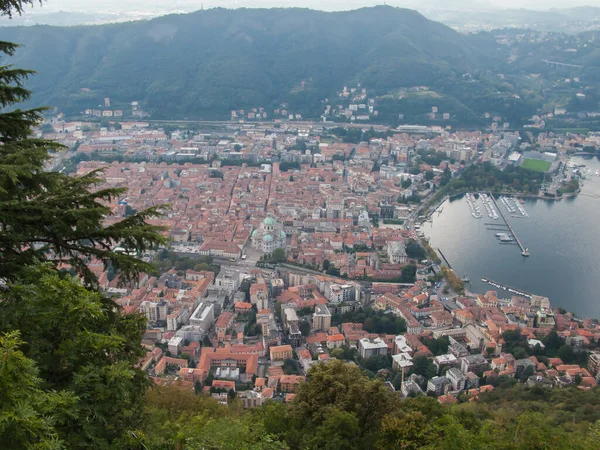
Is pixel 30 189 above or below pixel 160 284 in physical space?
above

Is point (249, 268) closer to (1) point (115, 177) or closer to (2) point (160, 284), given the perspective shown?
(2) point (160, 284)

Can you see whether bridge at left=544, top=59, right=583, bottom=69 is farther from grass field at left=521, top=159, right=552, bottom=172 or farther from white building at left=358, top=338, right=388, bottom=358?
white building at left=358, top=338, right=388, bottom=358

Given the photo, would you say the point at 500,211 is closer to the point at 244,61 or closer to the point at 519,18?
the point at 244,61

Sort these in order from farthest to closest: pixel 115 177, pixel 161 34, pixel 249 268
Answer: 1. pixel 161 34
2. pixel 115 177
3. pixel 249 268

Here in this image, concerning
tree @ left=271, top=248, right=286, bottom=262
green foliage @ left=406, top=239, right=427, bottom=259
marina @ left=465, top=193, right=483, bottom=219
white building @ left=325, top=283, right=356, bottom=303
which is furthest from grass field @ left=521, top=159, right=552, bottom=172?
white building @ left=325, top=283, right=356, bottom=303

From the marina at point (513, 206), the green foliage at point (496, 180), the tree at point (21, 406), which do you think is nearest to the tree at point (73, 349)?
the tree at point (21, 406)

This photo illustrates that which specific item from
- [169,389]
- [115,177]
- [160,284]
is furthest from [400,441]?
[115,177]

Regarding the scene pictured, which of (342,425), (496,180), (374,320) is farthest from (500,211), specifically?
(342,425)
